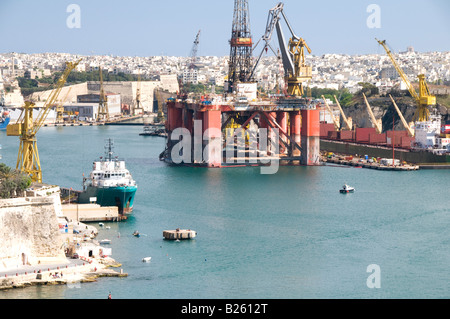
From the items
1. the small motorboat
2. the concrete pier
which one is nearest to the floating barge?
the concrete pier

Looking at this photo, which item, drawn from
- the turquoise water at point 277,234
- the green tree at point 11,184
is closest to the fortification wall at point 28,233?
the green tree at point 11,184

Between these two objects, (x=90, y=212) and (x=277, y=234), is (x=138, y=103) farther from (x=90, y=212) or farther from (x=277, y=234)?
(x=277, y=234)

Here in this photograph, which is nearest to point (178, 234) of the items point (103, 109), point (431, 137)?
point (431, 137)

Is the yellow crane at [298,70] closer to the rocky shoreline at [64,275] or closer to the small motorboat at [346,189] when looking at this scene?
the small motorboat at [346,189]

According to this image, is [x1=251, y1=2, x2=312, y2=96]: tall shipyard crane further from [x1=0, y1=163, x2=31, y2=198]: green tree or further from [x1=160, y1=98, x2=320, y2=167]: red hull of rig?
[x1=0, y1=163, x2=31, y2=198]: green tree

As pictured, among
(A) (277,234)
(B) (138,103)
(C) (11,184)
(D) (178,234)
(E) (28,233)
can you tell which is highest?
(B) (138,103)

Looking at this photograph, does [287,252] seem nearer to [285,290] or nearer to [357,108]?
[285,290]
